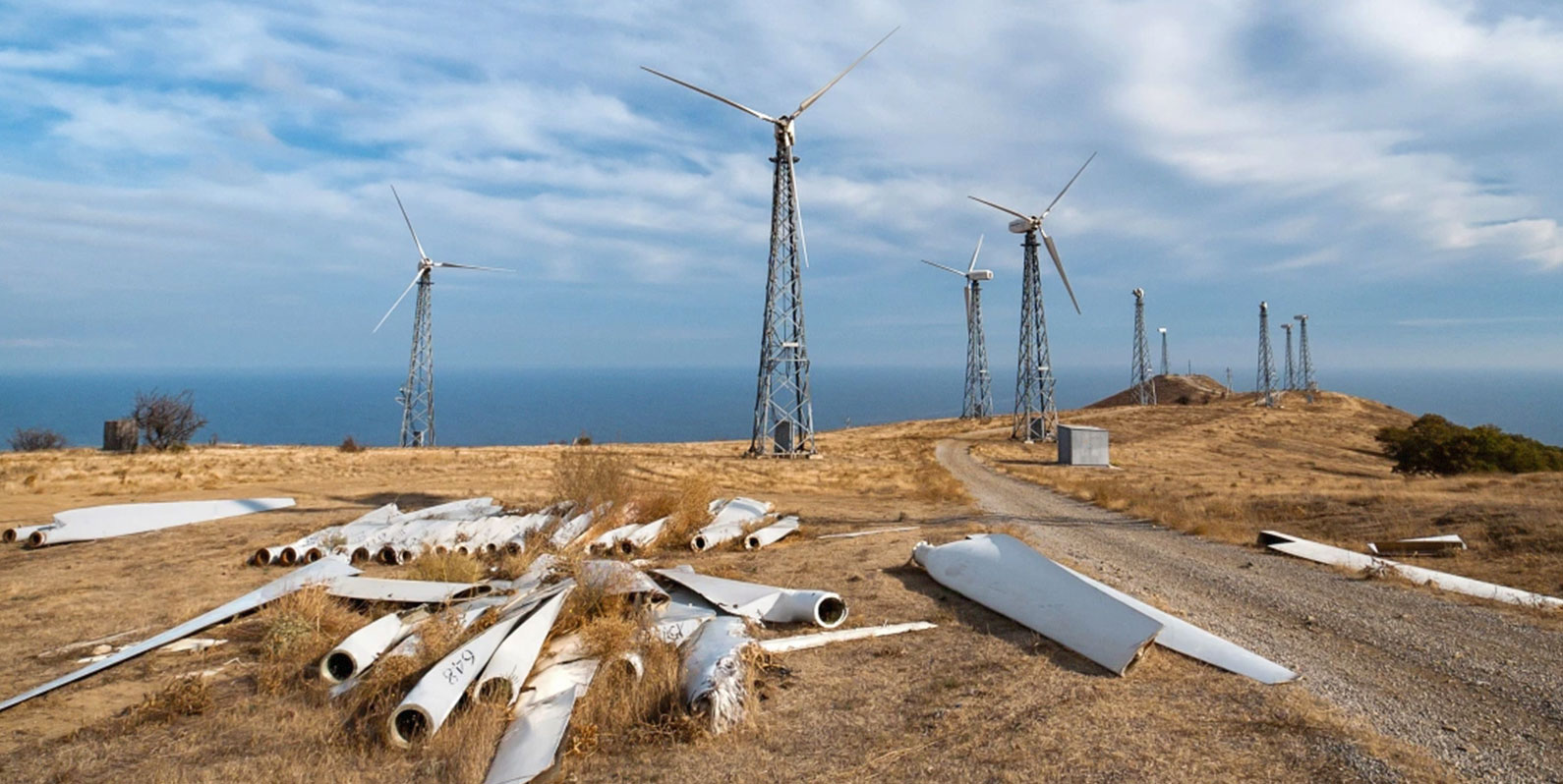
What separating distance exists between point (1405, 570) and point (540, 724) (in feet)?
39.9

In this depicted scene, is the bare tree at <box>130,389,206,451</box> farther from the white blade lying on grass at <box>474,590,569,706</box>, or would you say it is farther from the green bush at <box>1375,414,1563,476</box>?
the green bush at <box>1375,414,1563,476</box>

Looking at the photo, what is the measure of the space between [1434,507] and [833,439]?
1318 inches

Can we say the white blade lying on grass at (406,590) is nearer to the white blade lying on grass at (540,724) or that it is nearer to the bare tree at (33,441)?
the white blade lying on grass at (540,724)

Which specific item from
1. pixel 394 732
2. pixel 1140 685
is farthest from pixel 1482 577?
pixel 394 732

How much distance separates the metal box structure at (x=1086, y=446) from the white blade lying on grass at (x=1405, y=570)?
1861cm

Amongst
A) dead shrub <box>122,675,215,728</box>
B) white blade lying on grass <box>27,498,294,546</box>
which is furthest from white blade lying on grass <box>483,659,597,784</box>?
white blade lying on grass <box>27,498,294,546</box>

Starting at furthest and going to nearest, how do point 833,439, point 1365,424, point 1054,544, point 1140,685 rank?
1. point 1365,424
2. point 833,439
3. point 1054,544
4. point 1140,685

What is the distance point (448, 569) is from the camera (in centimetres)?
1028

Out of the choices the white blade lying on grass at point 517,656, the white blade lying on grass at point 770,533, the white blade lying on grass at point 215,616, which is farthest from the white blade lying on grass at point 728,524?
the white blade lying on grass at point 517,656

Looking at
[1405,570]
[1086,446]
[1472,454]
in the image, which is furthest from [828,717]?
[1472,454]

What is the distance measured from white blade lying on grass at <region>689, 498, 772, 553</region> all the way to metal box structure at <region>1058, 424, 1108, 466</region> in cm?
2027

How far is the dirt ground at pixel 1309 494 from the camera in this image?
1307 cm

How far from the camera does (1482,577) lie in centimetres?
1159

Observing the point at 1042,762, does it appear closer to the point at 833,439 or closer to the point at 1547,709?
the point at 1547,709
